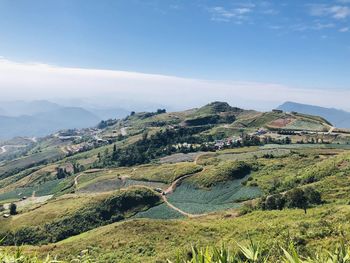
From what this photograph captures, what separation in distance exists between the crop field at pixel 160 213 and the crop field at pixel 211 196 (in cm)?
295

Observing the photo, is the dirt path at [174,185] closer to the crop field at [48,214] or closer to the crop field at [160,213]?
the crop field at [160,213]

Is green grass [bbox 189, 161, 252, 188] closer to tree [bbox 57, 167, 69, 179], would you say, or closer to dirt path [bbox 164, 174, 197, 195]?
dirt path [bbox 164, 174, 197, 195]

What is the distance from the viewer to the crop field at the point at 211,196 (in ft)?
296

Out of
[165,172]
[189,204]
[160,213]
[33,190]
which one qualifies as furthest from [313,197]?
[33,190]

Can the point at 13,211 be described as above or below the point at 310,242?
below

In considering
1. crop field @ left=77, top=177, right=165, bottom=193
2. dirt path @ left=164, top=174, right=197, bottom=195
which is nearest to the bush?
dirt path @ left=164, top=174, right=197, bottom=195


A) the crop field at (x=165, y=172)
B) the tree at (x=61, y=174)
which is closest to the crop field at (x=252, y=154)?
the crop field at (x=165, y=172)

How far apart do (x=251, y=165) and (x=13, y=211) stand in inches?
2896

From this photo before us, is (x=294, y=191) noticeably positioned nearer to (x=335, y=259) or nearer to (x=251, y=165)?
(x=251, y=165)

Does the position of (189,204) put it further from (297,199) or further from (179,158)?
(179,158)

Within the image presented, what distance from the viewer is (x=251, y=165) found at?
118500 millimetres

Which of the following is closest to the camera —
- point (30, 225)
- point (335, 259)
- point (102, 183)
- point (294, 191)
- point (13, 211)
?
point (335, 259)

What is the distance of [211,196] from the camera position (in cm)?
10006

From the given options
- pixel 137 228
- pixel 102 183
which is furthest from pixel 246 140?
pixel 137 228
